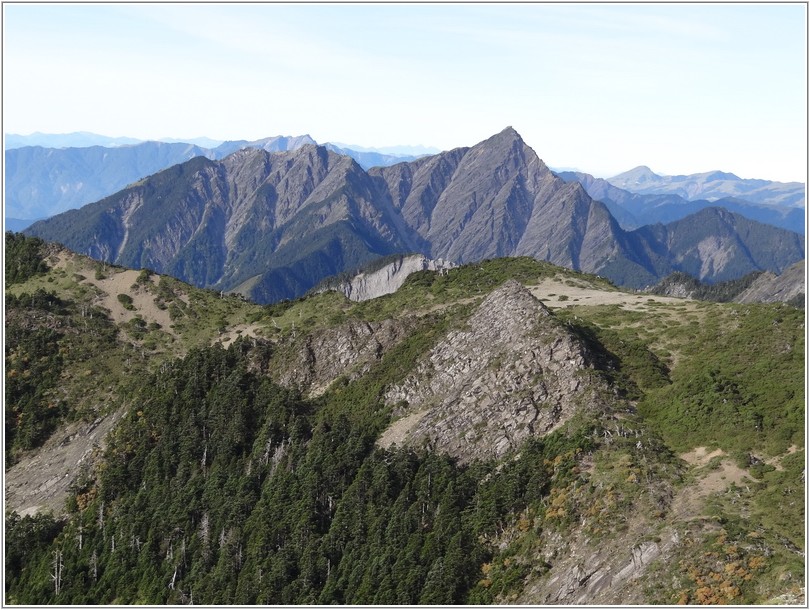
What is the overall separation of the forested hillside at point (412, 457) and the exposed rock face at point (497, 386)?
331 mm

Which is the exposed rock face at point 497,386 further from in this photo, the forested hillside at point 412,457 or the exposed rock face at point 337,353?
the exposed rock face at point 337,353

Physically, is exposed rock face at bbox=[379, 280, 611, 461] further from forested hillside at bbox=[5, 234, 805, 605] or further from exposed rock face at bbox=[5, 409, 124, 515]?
exposed rock face at bbox=[5, 409, 124, 515]

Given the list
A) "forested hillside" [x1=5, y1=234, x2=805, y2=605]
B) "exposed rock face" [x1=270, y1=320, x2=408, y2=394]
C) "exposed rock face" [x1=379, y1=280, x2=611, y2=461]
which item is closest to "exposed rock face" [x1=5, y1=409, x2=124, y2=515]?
"forested hillside" [x1=5, y1=234, x2=805, y2=605]

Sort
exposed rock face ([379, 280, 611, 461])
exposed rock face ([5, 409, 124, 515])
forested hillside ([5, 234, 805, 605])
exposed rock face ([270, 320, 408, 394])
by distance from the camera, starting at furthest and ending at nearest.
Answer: exposed rock face ([270, 320, 408, 394])
exposed rock face ([5, 409, 124, 515])
exposed rock face ([379, 280, 611, 461])
forested hillside ([5, 234, 805, 605])

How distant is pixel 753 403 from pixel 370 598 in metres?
40.5

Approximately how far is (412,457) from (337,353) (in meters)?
29.6

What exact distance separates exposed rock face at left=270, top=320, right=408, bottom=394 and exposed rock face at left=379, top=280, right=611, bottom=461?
33.9ft

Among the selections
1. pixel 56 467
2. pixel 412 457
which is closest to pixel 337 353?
pixel 412 457

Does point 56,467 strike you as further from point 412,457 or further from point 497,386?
point 497,386

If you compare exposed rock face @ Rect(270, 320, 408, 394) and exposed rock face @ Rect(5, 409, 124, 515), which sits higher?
exposed rock face @ Rect(270, 320, 408, 394)

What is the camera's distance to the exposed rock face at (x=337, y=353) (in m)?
106

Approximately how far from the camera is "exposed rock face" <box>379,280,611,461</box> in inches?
3194

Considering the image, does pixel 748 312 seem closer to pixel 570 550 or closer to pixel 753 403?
pixel 753 403

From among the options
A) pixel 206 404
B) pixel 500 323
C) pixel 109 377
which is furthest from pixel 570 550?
pixel 109 377
